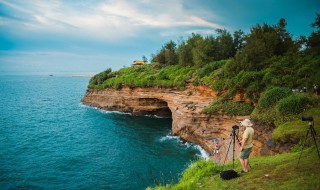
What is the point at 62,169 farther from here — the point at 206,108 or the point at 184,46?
the point at 184,46

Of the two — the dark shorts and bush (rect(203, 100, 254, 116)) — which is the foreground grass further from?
bush (rect(203, 100, 254, 116))

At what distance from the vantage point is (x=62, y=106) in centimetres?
5441

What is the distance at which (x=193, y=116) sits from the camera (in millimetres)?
28156

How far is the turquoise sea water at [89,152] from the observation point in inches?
778

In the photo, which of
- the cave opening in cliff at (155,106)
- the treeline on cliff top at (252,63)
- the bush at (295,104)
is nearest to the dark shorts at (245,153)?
the bush at (295,104)

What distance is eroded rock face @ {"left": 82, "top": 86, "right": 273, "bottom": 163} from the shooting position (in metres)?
20.7

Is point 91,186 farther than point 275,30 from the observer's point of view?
No

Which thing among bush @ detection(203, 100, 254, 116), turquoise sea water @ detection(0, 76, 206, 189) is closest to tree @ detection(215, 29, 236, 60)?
bush @ detection(203, 100, 254, 116)

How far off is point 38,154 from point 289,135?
2722 centimetres

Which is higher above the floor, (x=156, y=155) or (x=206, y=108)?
(x=206, y=108)

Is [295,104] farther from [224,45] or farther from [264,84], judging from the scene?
[224,45]

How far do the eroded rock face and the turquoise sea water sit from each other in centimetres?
227

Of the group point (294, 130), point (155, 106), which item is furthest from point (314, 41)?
point (155, 106)

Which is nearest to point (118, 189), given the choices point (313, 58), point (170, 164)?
point (170, 164)
